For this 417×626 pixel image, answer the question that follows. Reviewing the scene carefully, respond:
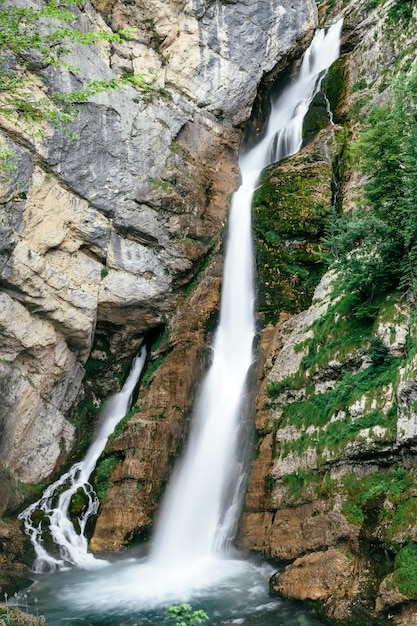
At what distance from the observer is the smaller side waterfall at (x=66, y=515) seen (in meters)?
15.8

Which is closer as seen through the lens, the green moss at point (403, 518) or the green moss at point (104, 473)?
the green moss at point (403, 518)

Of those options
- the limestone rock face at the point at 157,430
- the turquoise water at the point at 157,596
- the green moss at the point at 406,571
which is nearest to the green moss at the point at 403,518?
the green moss at the point at 406,571

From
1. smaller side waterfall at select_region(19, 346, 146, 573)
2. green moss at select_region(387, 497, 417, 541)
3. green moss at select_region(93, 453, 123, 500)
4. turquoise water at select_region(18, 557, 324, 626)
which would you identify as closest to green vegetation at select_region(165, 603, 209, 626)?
green moss at select_region(387, 497, 417, 541)

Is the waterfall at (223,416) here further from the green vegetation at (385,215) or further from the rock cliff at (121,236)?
the green vegetation at (385,215)

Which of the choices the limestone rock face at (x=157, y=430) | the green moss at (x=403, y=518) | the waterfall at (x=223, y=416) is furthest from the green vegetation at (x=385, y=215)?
the limestone rock face at (x=157, y=430)

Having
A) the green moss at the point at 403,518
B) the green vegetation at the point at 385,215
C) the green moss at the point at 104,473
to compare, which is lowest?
the green moss at the point at 403,518

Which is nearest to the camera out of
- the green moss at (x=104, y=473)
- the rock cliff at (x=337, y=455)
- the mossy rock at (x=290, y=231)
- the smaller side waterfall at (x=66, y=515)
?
the rock cliff at (x=337, y=455)

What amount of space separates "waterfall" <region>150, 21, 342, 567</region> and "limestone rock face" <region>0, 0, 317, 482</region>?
107 centimetres

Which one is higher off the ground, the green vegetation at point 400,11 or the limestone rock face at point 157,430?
the green vegetation at point 400,11

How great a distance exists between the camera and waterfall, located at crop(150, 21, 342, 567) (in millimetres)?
15492

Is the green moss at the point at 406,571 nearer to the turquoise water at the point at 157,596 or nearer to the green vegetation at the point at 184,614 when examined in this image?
the turquoise water at the point at 157,596

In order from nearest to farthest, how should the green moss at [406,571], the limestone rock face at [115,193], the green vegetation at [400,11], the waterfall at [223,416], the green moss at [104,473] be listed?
1. the green moss at [406,571]
2. the waterfall at [223,416]
3. the green moss at [104,473]
4. the limestone rock face at [115,193]
5. the green vegetation at [400,11]

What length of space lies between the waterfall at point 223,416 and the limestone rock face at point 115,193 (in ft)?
3.50

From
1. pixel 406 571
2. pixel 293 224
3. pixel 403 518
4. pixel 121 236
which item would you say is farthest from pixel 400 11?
pixel 406 571
